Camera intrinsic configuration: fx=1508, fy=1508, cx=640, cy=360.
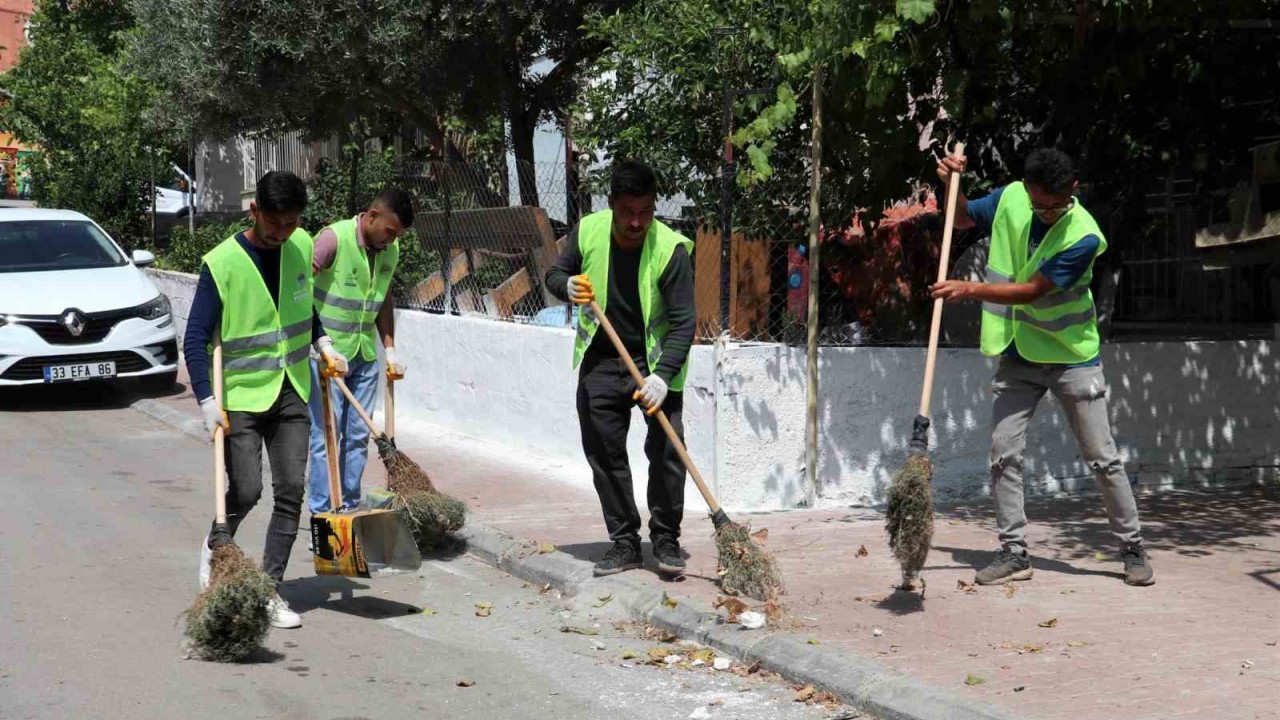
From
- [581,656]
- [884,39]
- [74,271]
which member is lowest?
[581,656]

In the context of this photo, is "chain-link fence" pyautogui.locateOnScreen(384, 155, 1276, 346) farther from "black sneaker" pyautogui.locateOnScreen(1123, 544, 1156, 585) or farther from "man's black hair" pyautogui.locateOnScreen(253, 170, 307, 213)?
"man's black hair" pyautogui.locateOnScreen(253, 170, 307, 213)

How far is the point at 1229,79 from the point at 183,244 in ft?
41.9

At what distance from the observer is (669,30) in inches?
360

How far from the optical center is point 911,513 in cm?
617

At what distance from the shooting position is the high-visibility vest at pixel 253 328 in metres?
6.22

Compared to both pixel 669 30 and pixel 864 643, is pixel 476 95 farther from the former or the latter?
pixel 864 643

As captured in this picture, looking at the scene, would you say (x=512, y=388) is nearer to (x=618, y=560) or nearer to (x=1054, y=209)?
(x=618, y=560)

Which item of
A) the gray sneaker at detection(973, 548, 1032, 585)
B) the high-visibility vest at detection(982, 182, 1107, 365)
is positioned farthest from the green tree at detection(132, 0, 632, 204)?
the gray sneaker at detection(973, 548, 1032, 585)

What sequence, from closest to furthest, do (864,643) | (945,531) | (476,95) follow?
(864,643)
(945,531)
(476,95)

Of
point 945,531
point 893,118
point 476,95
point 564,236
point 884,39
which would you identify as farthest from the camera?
point 476,95

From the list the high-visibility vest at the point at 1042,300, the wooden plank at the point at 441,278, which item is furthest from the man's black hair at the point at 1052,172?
the wooden plank at the point at 441,278

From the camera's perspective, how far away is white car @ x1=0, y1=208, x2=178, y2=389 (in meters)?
12.7

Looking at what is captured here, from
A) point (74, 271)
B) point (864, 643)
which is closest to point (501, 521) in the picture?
point (864, 643)

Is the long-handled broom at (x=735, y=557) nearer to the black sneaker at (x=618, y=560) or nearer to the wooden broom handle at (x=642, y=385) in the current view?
the wooden broom handle at (x=642, y=385)
